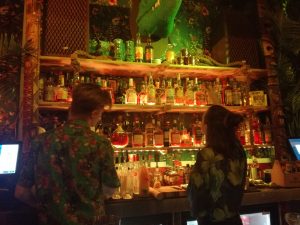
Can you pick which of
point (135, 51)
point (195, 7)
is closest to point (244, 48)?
point (195, 7)

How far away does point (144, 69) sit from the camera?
2871 mm

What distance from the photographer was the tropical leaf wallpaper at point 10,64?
2.55m

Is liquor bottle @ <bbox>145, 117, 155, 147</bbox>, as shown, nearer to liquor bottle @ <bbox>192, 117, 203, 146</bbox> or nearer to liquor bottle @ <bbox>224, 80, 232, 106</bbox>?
liquor bottle @ <bbox>192, 117, 203, 146</bbox>

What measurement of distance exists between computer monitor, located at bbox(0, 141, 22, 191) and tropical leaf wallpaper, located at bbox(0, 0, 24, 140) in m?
0.44

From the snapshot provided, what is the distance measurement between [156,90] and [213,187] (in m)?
1.49

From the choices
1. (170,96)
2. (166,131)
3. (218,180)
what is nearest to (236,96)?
(170,96)

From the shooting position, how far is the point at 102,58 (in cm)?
267

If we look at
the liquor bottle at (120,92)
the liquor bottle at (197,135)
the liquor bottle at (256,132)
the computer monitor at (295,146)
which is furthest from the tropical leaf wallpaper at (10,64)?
the computer monitor at (295,146)

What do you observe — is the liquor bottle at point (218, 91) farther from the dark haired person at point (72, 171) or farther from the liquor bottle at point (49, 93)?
A: the dark haired person at point (72, 171)

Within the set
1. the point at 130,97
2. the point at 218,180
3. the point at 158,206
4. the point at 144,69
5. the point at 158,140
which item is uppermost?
the point at 144,69

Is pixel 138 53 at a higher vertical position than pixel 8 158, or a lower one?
higher

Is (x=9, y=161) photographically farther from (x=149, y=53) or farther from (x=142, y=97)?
(x=149, y=53)

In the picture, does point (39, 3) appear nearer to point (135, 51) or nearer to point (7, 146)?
point (135, 51)

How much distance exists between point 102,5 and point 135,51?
67 cm
